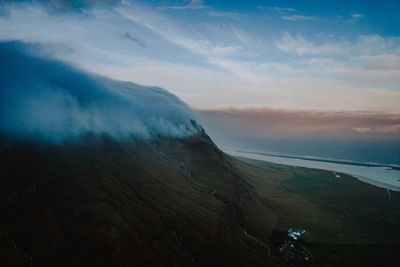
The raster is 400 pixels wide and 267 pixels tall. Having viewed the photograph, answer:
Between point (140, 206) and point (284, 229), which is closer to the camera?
point (140, 206)

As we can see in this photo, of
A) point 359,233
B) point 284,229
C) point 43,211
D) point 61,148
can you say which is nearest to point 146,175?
point 61,148

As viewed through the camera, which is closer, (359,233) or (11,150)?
(11,150)

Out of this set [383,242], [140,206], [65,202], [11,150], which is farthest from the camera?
[383,242]

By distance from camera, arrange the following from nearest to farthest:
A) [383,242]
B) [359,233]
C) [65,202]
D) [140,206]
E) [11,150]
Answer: [65,202] → [140,206] → [11,150] → [383,242] → [359,233]

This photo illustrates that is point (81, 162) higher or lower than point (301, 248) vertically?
higher

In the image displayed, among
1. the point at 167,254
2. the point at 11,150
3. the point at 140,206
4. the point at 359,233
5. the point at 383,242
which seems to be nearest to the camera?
the point at 167,254

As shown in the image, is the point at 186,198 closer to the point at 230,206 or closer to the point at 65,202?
the point at 230,206

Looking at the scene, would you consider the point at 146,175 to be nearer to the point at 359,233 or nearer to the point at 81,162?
the point at 81,162

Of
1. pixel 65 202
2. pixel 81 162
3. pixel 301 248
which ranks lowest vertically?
pixel 301 248

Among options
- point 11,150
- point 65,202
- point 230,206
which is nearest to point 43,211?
point 65,202
